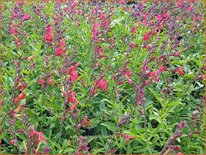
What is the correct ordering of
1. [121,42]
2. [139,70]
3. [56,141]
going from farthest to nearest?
[121,42], [139,70], [56,141]

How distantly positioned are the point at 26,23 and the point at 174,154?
2.84 m

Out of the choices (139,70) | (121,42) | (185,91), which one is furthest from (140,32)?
(185,91)

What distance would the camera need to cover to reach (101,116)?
2.48 meters

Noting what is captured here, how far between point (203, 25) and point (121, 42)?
1.41 m

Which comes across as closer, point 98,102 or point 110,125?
point 110,125

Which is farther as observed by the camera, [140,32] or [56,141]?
[140,32]

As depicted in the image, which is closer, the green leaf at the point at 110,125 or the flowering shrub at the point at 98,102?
the flowering shrub at the point at 98,102

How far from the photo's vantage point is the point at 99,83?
233 centimetres

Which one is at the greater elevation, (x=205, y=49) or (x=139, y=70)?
(x=139, y=70)

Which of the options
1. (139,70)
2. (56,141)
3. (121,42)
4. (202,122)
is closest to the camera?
(56,141)

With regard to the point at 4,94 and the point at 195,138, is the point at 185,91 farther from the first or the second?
the point at 4,94

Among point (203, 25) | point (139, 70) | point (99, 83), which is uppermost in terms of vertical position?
point (99, 83)

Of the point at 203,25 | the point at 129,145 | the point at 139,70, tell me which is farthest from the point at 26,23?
the point at 129,145

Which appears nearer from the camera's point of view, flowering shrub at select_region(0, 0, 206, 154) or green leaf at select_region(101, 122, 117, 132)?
flowering shrub at select_region(0, 0, 206, 154)
